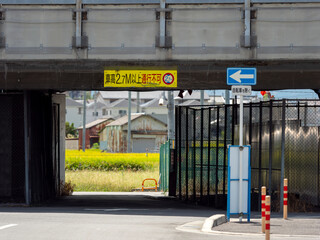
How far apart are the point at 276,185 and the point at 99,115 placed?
11761 centimetres

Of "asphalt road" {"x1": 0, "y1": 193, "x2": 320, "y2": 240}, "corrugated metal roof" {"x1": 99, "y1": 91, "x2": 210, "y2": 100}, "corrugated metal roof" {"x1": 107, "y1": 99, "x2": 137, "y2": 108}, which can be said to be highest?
"corrugated metal roof" {"x1": 99, "y1": 91, "x2": 210, "y2": 100}

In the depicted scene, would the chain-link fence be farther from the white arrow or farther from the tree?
the tree

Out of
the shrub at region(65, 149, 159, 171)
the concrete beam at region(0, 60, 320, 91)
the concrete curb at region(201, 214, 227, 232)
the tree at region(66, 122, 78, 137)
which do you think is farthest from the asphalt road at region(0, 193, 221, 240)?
the tree at region(66, 122, 78, 137)

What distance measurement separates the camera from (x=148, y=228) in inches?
530

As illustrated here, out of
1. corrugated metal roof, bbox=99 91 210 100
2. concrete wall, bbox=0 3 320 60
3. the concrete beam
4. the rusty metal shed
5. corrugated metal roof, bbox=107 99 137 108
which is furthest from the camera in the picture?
corrugated metal roof, bbox=107 99 137 108

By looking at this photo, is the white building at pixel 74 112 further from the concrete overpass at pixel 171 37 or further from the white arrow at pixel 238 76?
the white arrow at pixel 238 76

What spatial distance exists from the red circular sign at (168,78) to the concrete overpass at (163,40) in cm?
25

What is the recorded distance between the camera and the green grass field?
3437cm

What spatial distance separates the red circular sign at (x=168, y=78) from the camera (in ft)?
64.3

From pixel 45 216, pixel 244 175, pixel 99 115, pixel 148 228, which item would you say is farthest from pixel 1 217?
pixel 99 115

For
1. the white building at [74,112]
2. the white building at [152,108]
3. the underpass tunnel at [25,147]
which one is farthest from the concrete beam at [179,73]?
the white building at [74,112]

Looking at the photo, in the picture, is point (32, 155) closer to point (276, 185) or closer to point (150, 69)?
point (150, 69)

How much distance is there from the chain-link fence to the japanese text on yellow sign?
289cm

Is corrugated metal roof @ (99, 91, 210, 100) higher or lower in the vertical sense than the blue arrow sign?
higher
